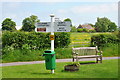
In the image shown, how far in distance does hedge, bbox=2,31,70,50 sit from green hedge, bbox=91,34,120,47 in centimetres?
303

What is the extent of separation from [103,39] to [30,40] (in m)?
6.50

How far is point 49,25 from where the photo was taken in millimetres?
9000

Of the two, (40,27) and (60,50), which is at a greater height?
(40,27)

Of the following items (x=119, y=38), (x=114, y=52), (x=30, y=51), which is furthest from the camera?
(x=119, y=38)

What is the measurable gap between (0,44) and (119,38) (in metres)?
10.6

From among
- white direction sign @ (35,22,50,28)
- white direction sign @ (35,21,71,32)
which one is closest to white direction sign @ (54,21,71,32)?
white direction sign @ (35,21,71,32)

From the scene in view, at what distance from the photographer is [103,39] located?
18.7 metres

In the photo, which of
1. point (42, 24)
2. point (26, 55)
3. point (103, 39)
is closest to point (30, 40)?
point (26, 55)

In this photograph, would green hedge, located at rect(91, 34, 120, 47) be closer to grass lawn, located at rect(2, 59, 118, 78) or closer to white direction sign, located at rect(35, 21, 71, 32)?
grass lawn, located at rect(2, 59, 118, 78)

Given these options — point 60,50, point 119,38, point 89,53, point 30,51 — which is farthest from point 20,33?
point 119,38

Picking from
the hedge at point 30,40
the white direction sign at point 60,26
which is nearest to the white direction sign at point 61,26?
the white direction sign at point 60,26

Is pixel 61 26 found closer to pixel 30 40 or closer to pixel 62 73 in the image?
pixel 62 73

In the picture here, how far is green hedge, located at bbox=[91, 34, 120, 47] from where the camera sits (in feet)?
61.5

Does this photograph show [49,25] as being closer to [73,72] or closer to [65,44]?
[73,72]
